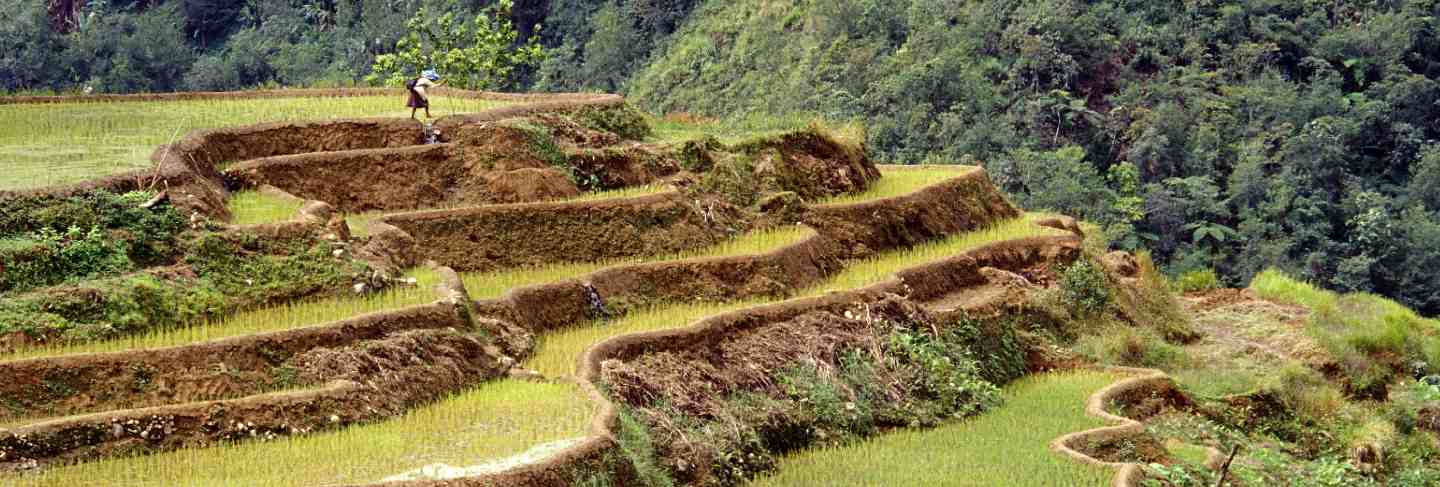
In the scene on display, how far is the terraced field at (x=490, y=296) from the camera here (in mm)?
13617

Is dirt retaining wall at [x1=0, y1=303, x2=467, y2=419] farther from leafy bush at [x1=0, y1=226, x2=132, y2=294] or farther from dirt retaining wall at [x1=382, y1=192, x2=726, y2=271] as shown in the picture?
dirt retaining wall at [x1=382, y1=192, x2=726, y2=271]

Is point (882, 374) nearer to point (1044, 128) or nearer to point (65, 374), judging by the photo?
point (65, 374)

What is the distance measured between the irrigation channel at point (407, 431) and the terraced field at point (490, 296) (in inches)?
1.3

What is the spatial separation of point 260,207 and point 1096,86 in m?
31.1

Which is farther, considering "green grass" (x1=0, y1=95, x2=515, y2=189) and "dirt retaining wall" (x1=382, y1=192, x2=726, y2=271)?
"dirt retaining wall" (x1=382, y1=192, x2=726, y2=271)

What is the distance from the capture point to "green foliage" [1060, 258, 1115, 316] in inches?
886

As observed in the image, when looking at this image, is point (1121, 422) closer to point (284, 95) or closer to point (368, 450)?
point (368, 450)

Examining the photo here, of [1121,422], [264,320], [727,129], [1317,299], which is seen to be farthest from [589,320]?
[1317,299]

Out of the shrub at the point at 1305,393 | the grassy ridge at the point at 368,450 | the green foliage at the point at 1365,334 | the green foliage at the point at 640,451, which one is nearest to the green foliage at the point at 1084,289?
the shrub at the point at 1305,393

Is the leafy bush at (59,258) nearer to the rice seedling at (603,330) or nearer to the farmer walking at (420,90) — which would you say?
the rice seedling at (603,330)

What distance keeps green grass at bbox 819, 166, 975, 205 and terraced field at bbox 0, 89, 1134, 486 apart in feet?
0.25

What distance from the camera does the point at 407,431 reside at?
47.1 ft

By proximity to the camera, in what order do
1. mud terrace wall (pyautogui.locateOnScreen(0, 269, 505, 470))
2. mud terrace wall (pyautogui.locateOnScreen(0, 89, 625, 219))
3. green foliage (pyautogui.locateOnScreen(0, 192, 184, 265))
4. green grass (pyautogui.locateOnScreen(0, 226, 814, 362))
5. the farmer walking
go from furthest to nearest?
1. the farmer walking
2. mud terrace wall (pyautogui.locateOnScreen(0, 89, 625, 219))
3. green foliage (pyautogui.locateOnScreen(0, 192, 184, 265))
4. green grass (pyautogui.locateOnScreen(0, 226, 814, 362))
5. mud terrace wall (pyautogui.locateOnScreen(0, 269, 505, 470))

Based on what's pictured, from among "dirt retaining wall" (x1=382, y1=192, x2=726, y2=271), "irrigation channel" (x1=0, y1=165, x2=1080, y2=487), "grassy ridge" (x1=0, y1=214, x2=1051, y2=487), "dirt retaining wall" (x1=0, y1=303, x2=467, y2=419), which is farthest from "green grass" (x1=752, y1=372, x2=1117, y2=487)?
"dirt retaining wall" (x1=0, y1=303, x2=467, y2=419)
